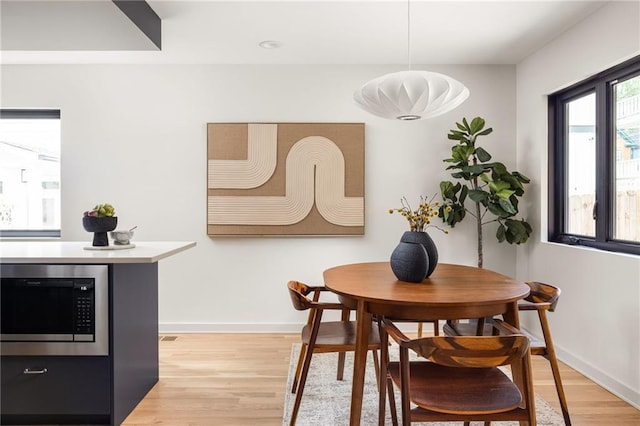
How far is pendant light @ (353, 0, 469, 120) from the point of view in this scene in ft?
6.84

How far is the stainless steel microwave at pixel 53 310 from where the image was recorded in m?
2.15

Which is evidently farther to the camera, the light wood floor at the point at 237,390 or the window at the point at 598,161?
the window at the point at 598,161

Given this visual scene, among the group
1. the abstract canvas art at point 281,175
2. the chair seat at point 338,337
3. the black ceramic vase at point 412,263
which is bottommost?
the chair seat at point 338,337

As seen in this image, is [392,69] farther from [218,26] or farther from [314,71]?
[218,26]

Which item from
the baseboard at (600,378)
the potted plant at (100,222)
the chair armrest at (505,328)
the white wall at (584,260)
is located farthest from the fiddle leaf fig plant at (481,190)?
the potted plant at (100,222)

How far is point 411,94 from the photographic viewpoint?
2121 millimetres

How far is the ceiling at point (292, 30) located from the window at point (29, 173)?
21.6 inches

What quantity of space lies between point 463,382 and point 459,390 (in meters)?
0.08

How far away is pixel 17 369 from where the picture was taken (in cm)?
219

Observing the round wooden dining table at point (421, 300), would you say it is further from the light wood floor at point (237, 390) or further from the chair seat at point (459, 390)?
the light wood floor at point (237, 390)

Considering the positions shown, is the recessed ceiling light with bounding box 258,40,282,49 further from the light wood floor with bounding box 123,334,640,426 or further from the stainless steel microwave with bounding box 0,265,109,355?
the light wood floor with bounding box 123,334,640,426

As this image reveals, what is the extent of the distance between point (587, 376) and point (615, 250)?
898 millimetres

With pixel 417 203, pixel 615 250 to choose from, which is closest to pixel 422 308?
pixel 615 250

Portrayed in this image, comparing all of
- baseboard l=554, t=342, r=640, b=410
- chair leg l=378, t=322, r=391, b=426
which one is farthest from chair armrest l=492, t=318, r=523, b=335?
baseboard l=554, t=342, r=640, b=410
